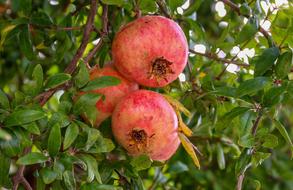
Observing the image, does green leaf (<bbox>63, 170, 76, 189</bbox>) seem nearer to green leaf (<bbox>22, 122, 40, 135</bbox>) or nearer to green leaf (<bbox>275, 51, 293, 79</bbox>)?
green leaf (<bbox>22, 122, 40, 135</bbox>)

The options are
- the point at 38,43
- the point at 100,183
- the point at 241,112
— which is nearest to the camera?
the point at 100,183

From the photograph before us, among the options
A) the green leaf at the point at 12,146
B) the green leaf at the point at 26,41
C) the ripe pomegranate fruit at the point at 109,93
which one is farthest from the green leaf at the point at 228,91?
the green leaf at the point at 26,41

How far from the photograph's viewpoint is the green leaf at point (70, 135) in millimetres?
1221

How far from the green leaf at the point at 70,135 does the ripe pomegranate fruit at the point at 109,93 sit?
16 cm

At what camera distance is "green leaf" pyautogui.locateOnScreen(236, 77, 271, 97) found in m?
1.30

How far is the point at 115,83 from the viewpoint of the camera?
132cm

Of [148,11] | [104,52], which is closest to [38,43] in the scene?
[104,52]

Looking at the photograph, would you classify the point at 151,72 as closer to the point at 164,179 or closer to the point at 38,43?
the point at 38,43

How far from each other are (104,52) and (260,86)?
0.44m

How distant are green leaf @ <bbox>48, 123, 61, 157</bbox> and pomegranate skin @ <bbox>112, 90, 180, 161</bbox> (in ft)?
0.58

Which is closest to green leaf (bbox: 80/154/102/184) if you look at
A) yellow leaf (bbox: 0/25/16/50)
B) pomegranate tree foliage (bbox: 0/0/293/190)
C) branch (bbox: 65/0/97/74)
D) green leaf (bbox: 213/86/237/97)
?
pomegranate tree foliage (bbox: 0/0/293/190)

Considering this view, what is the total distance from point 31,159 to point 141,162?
0.27 m

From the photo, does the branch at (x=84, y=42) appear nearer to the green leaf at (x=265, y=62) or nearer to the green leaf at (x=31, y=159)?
the green leaf at (x=31, y=159)

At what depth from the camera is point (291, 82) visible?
133 cm
